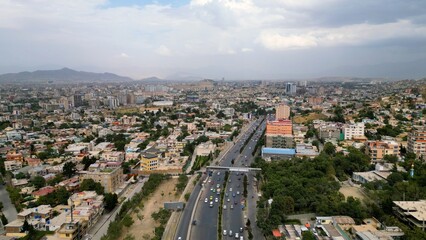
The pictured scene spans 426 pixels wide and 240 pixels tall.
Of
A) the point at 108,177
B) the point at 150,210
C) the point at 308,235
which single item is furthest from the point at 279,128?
the point at 308,235

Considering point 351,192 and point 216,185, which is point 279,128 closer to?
point 216,185

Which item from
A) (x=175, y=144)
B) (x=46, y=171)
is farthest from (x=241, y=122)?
(x=46, y=171)

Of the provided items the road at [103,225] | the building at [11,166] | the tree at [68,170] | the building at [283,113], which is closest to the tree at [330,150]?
the road at [103,225]

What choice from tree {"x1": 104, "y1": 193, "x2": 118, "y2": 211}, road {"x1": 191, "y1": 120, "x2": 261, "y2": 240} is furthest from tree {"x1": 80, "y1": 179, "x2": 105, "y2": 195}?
road {"x1": 191, "y1": 120, "x2": 261, "y2": 240}

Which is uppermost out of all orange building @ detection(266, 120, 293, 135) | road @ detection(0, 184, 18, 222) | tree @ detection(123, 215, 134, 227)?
Result: orange building @ detection(266, 120, 293, 135)

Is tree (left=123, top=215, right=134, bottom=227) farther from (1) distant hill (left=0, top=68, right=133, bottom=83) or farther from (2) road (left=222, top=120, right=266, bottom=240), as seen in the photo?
(1) distant hill (left=0, top=68, right=133, bottom=83)

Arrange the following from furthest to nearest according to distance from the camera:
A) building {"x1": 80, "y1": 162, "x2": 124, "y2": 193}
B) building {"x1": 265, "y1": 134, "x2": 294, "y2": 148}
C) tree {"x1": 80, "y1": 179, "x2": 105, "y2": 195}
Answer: building {"x1": 265, "y1": 134, "x2": 294, "y2": 148}, building {"x1": 80, "y1": 162, "x2": 124, "y2": 193}, tree {"x1": 80, "y1": 179, "x2": 105, "y2": 195}

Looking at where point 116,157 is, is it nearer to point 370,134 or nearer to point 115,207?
point 115,207
